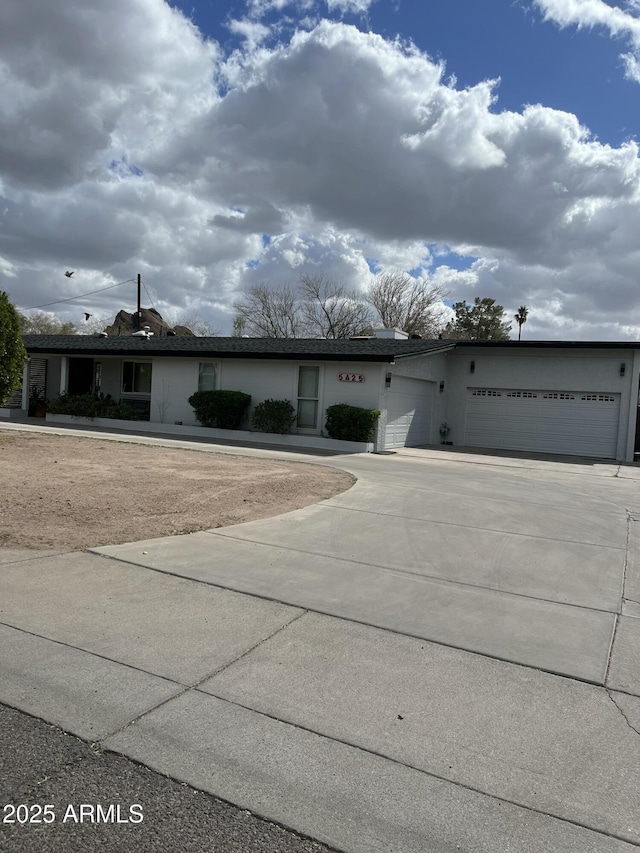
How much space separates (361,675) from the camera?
Result: 400 cm

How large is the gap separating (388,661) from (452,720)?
770 mm

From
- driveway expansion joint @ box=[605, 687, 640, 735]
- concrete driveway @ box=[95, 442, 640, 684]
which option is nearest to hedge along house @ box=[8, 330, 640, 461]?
concrete driveway @ box=[95, 442, 640, 684]

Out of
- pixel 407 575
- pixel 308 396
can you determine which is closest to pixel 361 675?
pixel 407 575

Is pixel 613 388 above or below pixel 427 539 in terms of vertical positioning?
above

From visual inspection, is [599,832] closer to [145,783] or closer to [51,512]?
[145,783]

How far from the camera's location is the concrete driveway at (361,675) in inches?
111

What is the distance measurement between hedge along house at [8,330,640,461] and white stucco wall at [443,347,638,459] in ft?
0.11

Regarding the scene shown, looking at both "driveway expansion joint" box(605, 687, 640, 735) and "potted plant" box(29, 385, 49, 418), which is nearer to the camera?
"driveway expansion joint" box(605, 687, 640, 735)

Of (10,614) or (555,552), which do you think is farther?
(555,552)

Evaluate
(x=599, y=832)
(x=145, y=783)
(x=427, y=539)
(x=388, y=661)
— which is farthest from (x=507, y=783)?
(x=427, y=539)

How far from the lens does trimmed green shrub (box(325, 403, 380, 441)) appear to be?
18317 millimetres

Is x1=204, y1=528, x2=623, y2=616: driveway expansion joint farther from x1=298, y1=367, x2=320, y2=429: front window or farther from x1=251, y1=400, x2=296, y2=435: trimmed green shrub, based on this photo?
x1=298, y1=367, x2=320, y2=429: front window

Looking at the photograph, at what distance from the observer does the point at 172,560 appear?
6.25 meters

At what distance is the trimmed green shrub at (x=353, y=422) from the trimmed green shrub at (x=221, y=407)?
3.60 meters
